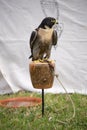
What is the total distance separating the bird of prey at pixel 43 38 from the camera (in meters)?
4.67

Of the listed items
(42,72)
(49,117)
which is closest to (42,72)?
(42,72)

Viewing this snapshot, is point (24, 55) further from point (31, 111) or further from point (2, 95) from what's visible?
point (31, 111)

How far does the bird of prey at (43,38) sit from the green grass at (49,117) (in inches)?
26.4

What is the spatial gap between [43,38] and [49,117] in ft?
Result: 2.91

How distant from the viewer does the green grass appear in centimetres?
449

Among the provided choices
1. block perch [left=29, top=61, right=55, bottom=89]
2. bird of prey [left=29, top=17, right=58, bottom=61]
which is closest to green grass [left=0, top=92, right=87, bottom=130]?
block perch [left=29, top=61, right=55, bottom=89]

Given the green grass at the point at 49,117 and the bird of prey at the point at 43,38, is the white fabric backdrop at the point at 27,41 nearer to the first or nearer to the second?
the green grass at the point at 49,117

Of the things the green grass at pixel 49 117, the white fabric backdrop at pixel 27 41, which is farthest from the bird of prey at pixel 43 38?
the white fabric backdrop at pixel 27 41

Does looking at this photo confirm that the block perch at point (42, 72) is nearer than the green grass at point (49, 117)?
No

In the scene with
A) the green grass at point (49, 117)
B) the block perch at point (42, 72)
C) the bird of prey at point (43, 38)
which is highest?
→ the bird of prey at point (43, 38)

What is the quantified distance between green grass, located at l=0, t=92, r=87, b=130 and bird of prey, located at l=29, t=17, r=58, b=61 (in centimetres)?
67

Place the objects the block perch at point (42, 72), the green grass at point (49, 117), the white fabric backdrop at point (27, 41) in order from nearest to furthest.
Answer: the green grass at point (49, 117) < the block perch at point (42, 72) < the white fabric backdrop at point (27, 41)

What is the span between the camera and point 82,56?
628 cm

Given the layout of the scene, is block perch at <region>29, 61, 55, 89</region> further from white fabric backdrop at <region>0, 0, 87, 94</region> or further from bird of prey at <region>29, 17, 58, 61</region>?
white fabric backdrop at <region>0, 0, 87, 94</region>
